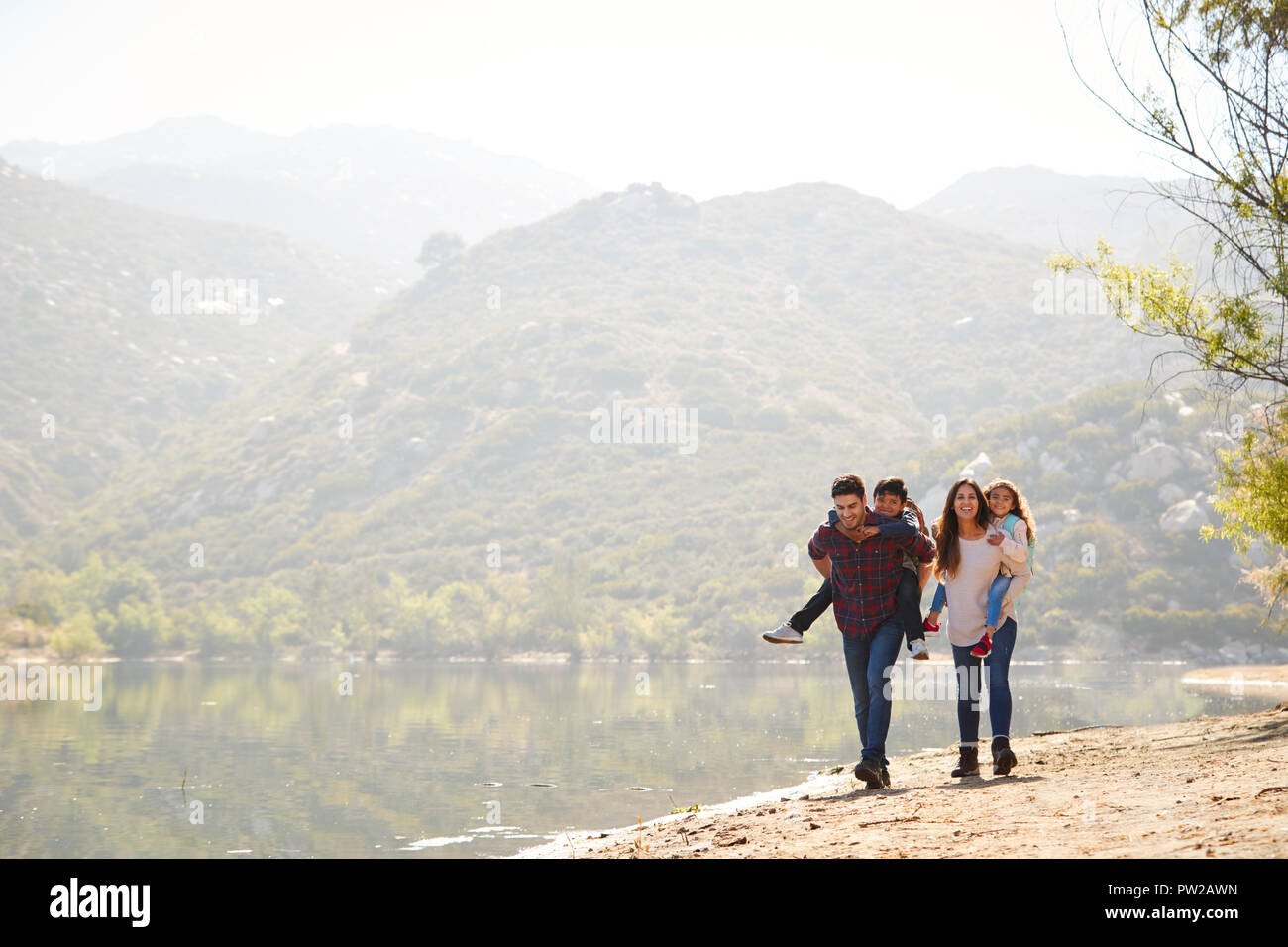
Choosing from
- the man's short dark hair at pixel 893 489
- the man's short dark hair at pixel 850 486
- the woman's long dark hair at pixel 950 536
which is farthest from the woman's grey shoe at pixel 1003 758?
the man's short dark hair at pixel 850 486

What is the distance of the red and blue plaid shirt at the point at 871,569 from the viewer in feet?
31.5

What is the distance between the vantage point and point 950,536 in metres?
9.89

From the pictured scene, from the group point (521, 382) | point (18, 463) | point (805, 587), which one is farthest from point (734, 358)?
point (18, 463)

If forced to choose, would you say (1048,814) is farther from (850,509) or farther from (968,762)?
(850,509)

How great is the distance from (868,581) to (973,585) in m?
0.89

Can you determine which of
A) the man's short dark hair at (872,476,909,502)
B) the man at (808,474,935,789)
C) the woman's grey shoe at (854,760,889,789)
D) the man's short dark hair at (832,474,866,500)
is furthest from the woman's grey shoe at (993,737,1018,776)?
the man's short dark hair at (832,474,866,500)

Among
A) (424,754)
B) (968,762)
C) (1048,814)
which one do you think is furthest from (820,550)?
(424,754)

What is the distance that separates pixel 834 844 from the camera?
728cm

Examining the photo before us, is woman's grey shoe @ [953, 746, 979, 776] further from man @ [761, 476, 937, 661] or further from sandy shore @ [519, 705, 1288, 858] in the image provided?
man @ [761, 476, 937, 661]

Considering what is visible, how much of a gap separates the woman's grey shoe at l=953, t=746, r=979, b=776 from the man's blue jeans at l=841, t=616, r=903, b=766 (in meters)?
0.75
